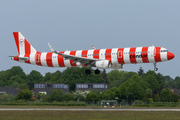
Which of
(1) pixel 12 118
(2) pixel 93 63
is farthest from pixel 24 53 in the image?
(1) pixel 12 118

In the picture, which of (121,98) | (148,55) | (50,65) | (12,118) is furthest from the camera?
(121,98)

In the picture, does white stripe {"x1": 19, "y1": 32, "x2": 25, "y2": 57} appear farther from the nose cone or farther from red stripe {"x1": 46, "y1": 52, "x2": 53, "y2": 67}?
the nose cone

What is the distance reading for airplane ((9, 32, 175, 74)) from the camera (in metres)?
62.7

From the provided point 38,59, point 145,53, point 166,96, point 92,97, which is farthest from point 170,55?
point 166,96

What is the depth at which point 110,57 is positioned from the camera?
65.6 m

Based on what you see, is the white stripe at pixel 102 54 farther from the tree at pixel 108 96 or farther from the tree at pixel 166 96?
the tree at pixel 166 96

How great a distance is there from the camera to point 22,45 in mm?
75250

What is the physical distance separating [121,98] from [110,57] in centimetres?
9139

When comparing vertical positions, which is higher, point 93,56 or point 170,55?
point 93,56

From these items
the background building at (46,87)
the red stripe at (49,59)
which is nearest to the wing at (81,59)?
the red stripe at (49,59)

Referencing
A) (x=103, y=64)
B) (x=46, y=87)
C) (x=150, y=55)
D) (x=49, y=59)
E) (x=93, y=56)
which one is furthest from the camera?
(x=46, y=87)

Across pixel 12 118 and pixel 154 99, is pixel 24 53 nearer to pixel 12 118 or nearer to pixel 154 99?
pixel 12 118

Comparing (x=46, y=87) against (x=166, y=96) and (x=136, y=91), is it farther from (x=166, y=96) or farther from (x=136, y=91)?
(x=166, y=96)

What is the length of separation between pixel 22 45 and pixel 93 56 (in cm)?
1792
